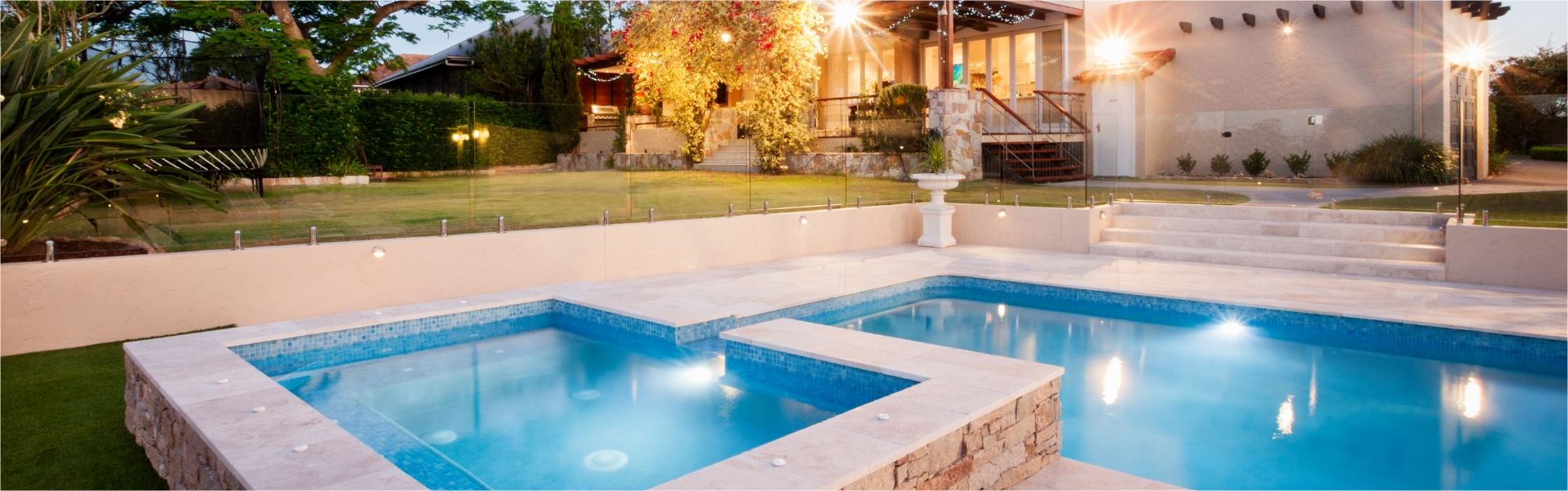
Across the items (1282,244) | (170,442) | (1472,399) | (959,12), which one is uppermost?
(959,12)

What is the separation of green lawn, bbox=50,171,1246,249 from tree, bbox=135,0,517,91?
9.82 m

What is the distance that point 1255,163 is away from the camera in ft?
35.1

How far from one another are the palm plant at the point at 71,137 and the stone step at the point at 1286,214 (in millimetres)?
10196

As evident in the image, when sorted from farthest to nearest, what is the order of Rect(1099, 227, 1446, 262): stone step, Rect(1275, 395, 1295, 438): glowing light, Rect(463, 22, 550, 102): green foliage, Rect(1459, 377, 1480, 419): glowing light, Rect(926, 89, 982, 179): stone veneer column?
Rect(463, 22, 550, 102): green foliage, Rect(926, 89, 982, 179): stone veneer column, Rect(1099, 227, 1446, 262): stone step, Rect(1459, 377, 1480, 419): glowing light, Rect(1275, 395, 1295, 438): glowing light

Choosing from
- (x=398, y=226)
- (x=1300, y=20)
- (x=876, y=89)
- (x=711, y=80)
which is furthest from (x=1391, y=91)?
(x=398, y=226)

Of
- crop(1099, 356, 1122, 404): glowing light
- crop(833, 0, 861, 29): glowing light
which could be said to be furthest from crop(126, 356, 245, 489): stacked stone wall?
crop(833, 0, 861, 29): glowing light

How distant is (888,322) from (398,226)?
4119mm

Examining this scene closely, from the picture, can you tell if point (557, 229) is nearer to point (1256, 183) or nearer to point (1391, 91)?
point (1256, 183)

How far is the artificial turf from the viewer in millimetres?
3801

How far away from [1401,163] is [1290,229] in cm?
130

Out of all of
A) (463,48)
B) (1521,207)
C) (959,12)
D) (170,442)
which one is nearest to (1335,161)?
(1521,207)

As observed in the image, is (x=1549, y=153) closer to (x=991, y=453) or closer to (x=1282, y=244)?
(x=1282, y=244)

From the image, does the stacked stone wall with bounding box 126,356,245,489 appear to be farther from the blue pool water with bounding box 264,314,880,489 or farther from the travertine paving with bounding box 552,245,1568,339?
the travertine paving with bounding box 552,245,1568,339

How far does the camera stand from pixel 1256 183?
10578 millimetres
